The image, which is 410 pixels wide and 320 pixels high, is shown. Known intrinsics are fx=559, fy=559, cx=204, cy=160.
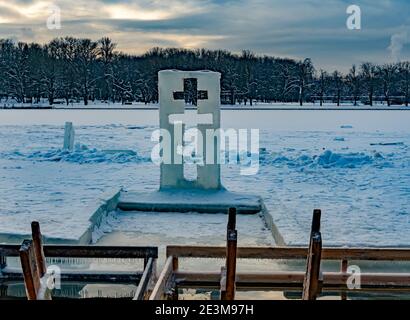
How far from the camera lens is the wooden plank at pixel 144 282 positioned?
2877 millimetres

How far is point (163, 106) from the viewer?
866cm

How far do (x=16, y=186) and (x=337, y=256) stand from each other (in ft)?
21.2

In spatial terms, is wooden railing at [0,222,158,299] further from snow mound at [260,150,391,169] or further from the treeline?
the treeline

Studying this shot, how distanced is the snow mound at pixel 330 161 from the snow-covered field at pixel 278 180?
0.07 feet

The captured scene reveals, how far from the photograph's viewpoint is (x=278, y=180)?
9.97 meters

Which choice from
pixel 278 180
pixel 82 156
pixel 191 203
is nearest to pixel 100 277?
pixel 191 203

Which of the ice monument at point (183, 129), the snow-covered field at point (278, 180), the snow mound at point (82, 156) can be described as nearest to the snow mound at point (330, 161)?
the snow-covered field at point (278, 180)

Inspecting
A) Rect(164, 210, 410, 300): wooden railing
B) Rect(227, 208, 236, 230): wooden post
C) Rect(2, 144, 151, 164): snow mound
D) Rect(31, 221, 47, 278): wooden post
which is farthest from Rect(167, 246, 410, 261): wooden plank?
Rect(2, 144, 151, 164): snow mound

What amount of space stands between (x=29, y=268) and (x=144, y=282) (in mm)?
776

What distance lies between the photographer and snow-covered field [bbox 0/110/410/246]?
6.27 metres

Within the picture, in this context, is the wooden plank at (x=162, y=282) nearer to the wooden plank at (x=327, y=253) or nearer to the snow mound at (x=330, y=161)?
the wooden plank at (x=327, y=253)

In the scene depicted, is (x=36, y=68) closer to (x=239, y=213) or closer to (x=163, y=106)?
(x=163, y=106)

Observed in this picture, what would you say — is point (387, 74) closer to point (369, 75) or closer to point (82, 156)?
point (369, 75)
